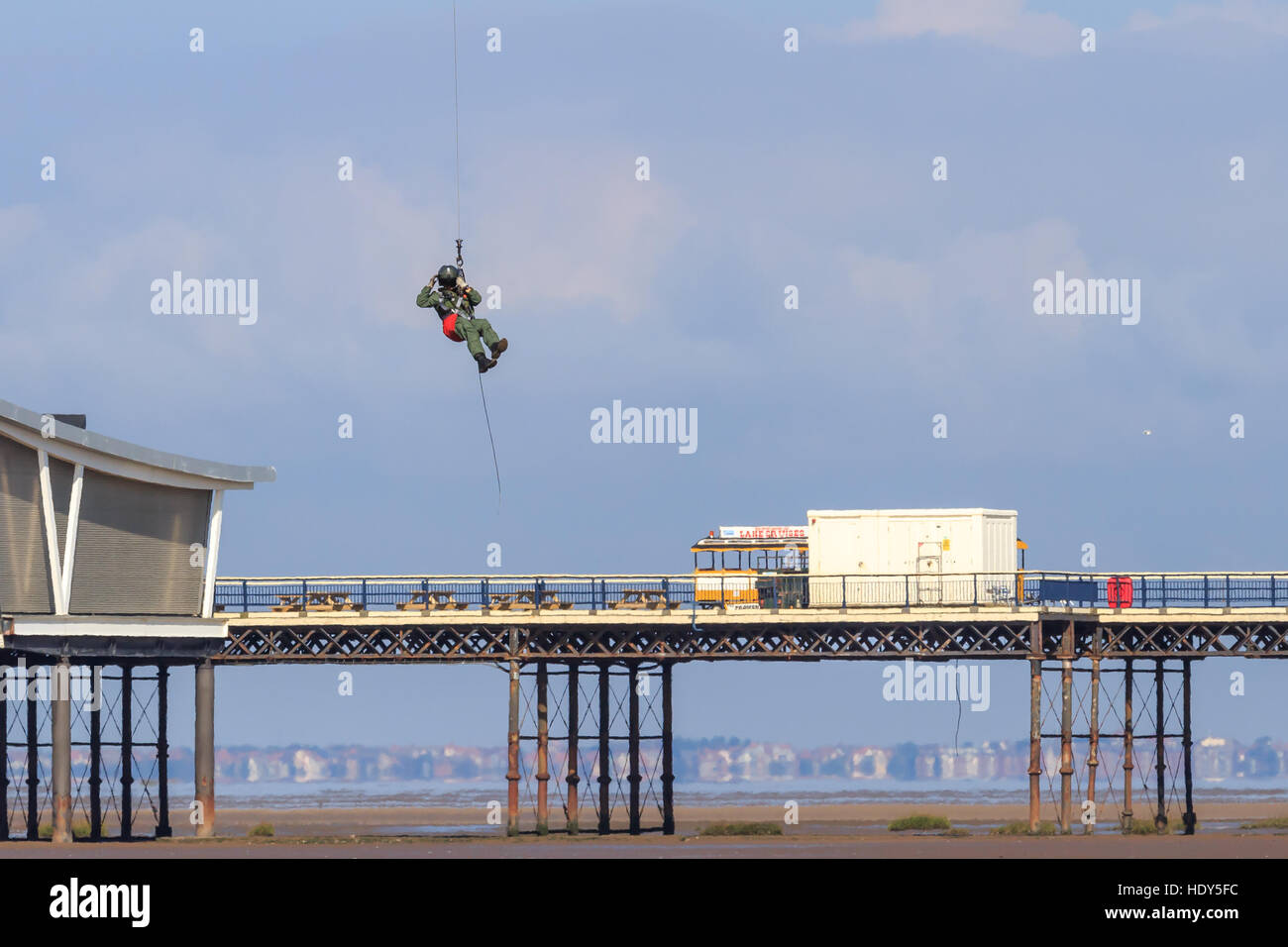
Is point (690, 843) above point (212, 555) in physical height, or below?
below

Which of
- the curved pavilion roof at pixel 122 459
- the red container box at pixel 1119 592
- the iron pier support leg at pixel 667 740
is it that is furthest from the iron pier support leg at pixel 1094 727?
the curved pavilion roof at pixel 122 459

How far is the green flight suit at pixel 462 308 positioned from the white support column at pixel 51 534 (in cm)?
1937

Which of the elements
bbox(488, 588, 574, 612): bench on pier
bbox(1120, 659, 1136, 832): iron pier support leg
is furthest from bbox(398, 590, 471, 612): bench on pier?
bbox(1120, 659, 1136, 832): iron pier support leg

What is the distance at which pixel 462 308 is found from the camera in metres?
52.2

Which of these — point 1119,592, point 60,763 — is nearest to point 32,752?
point 60,763

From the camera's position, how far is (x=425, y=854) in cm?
6412

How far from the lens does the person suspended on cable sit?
51625mm

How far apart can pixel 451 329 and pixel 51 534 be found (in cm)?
2012

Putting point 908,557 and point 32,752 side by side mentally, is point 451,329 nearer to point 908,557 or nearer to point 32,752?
point 908,557

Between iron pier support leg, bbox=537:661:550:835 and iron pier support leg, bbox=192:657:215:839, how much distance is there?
33.5 ft

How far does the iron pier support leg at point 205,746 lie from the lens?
73.5m
